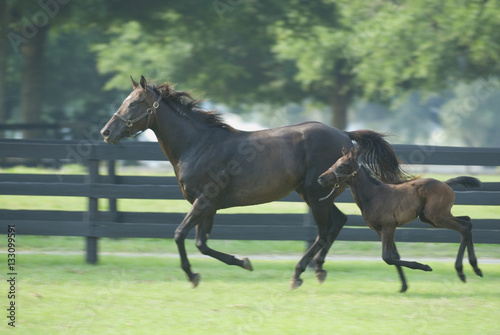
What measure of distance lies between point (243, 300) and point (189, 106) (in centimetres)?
220

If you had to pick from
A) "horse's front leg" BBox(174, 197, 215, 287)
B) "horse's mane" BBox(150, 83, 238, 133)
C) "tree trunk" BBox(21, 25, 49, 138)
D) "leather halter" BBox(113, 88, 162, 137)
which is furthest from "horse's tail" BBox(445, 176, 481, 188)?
"tree trunk" BBox(21, 25, 49, 138)

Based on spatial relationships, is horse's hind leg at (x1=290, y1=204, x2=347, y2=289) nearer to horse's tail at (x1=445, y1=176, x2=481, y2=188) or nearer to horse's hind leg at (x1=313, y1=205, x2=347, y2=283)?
horse's hind leg at (x1=313, y1=205, x2=347, y2=283)

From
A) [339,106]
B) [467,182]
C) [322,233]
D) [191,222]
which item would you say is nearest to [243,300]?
[191,222]

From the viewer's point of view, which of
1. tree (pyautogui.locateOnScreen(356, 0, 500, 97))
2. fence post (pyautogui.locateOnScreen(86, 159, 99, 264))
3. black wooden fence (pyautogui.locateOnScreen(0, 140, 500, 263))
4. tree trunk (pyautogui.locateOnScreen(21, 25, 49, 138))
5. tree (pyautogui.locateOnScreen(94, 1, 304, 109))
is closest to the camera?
black wooden fence (pyautogui.locateOnScreen(0, 140, 500, 263))

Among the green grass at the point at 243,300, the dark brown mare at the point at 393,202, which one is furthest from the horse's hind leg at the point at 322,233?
the dark brown mare at the point at 393,202

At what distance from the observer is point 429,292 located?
6801mm

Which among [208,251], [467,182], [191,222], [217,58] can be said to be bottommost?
[217,58]

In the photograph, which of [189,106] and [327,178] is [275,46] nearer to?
[189,106]

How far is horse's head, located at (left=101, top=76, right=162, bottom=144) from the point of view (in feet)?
22.1

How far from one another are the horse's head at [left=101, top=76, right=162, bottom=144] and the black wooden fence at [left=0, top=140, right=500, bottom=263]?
1300 mm

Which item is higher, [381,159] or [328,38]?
[381,159]

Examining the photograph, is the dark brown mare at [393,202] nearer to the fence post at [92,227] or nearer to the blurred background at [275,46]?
the fence post at [92,227]

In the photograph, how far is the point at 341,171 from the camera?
21.5ft

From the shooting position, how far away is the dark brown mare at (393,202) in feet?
21.5
